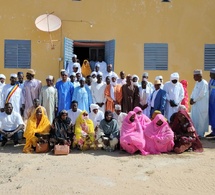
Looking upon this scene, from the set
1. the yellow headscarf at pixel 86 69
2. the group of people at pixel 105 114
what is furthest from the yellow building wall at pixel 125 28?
the group of people at pixel 105 114

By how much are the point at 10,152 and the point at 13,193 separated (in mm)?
2462

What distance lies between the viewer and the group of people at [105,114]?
7137mm

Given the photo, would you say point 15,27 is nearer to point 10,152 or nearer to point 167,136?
point 10,152

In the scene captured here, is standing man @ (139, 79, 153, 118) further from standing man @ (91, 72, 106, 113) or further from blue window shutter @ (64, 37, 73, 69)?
blue window shutter @ (64, 37, 73, 69)

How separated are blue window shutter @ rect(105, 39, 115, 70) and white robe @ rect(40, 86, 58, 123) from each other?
398cm

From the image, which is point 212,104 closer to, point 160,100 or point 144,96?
point 160,100

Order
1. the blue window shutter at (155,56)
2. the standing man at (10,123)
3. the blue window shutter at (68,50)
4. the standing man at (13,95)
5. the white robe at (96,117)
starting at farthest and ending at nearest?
the blue window shutter at (155,56) < the blue window shutter at (68,50) < the standing man at (13,95) < the white robe at (96,117) < the standing man at (10,123)

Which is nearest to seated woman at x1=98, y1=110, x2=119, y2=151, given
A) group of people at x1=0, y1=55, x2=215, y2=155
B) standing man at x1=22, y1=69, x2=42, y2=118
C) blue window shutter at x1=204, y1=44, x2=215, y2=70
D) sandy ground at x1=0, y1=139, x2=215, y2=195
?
group of people at x1=0, y1=55, x2=215, y2=155

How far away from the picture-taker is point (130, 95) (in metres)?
8.52

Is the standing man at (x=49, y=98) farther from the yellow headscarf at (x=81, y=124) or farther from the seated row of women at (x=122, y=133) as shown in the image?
the yellow headscarf at (x=81, y=124)

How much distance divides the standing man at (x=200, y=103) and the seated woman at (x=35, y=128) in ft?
11.6

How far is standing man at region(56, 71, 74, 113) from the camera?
8461 mm

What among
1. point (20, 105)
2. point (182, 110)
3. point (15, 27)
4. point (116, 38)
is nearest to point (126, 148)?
point (182, 110)

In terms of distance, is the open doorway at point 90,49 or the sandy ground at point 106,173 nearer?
the sandy ground at point 106,173
